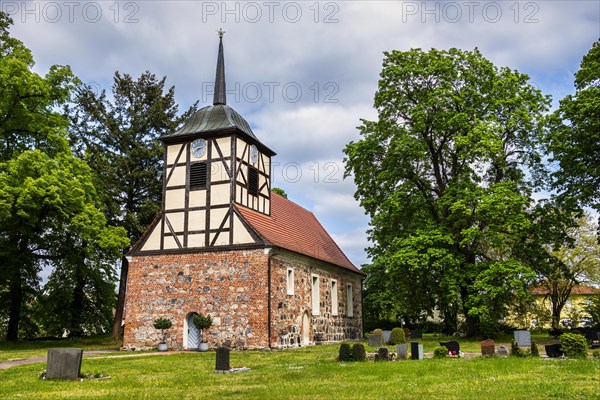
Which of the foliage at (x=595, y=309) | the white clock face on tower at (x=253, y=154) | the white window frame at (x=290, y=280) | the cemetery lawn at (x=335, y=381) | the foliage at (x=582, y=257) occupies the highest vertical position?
the white clock face on tower at (x=253, y=154)

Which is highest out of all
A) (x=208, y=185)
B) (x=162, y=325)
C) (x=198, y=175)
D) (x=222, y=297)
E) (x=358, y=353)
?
(x=198, y=175)

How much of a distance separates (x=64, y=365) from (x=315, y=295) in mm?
16431

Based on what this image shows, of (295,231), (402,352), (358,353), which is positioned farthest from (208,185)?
(402,352)

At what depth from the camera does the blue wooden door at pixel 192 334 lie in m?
24.1

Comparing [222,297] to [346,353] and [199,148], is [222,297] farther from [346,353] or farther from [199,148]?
[346,353]

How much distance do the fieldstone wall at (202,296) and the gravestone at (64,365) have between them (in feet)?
34.1

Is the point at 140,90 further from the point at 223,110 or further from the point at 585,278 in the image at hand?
the point at 585,278

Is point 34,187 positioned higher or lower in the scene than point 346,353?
higher

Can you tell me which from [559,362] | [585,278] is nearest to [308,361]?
[559,362]

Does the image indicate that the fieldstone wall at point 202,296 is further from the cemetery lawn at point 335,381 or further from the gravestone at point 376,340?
the cemetery lawn at point 335,381

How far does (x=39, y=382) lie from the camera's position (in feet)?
40.8

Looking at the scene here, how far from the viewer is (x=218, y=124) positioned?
25875 mm

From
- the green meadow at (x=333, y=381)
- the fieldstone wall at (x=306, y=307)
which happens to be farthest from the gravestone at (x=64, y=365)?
the fieldstone wall at (x=306, y=307)

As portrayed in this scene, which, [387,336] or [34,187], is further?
Result: [387,336]
